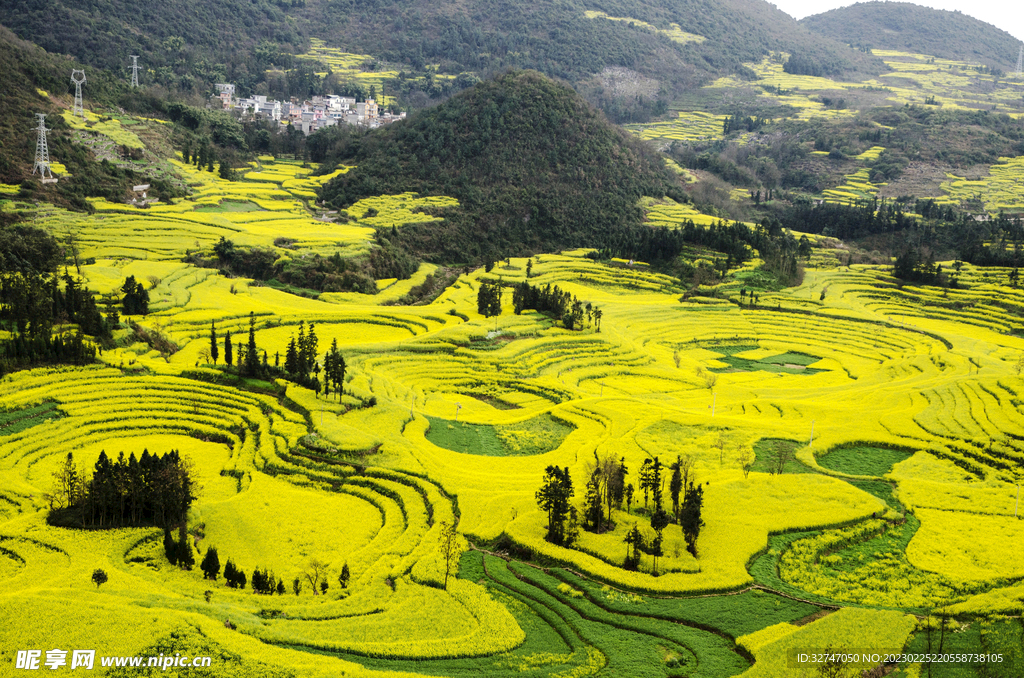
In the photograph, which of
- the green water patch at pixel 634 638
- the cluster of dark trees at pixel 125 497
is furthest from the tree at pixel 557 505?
the cluster of dark trees at pixel 125 497

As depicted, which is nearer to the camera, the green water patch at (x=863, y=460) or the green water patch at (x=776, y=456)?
the green water patch at (x=776, y=456)

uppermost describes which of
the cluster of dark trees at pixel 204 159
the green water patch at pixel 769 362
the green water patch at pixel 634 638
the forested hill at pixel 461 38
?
the forested hill at pixel 461 38

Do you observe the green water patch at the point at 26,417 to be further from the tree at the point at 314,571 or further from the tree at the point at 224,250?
the tree at the point at 224,250

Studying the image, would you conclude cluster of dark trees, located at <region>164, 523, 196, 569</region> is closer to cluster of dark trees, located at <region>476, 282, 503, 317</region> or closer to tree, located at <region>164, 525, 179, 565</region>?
tree, located at <region>164, 525, 179, 565</region>

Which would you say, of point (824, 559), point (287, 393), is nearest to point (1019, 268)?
point (824, 559)

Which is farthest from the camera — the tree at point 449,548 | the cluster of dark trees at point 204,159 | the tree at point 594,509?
the cluster of dark trees at point 204,159

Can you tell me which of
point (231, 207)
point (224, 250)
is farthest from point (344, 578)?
point (231, 207)

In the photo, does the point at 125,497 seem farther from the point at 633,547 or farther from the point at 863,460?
the point at 863,460
